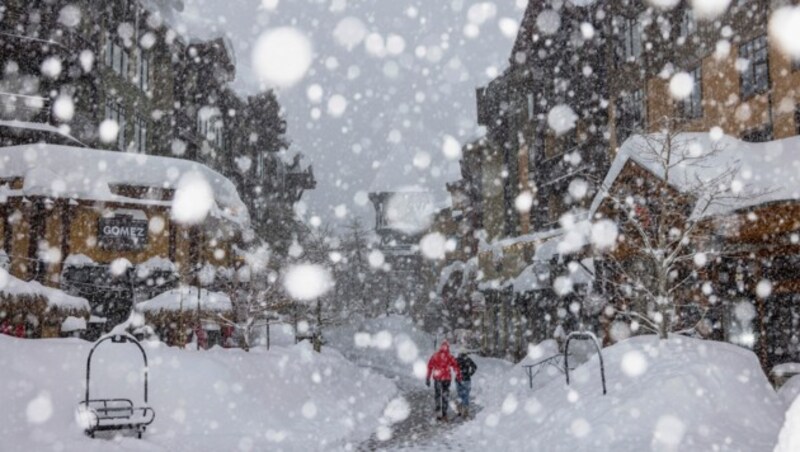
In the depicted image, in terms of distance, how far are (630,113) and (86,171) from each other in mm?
21162

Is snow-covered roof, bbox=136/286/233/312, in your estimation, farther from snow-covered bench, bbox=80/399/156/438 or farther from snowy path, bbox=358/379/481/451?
snow-covered bench, bbox=80/399/156/438

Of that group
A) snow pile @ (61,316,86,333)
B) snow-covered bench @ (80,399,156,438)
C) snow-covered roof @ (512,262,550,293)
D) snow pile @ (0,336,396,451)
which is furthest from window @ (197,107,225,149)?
snow-covered bench @ (80,399,156,438)

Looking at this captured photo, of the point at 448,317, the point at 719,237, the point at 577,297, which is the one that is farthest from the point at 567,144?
the point at 448,317

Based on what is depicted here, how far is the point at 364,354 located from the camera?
41.3 m

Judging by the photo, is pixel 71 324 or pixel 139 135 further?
pixel 139 135

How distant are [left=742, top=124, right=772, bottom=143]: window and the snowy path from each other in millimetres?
11369

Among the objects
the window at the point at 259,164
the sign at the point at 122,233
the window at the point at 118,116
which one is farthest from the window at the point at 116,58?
the window at the point at 259,164

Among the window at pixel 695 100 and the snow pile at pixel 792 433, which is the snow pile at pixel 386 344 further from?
the snow pile at pixel 792 433

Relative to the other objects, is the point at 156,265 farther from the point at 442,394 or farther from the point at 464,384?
the point at 464,384

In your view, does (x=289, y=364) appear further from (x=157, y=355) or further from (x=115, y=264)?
(x=115, y=264)

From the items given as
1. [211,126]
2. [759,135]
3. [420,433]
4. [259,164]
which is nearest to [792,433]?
[420,433]

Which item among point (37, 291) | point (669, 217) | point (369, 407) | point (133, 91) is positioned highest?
point (133, 91)

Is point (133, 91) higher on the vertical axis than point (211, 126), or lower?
lower

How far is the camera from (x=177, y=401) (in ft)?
42.5
